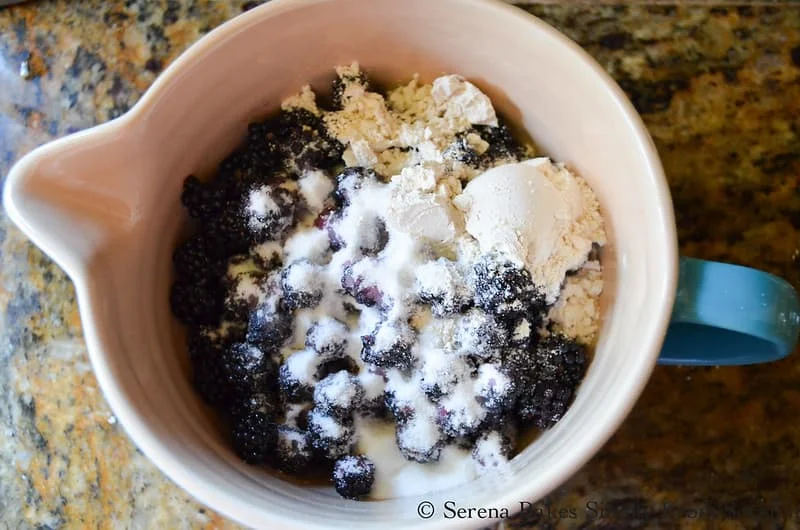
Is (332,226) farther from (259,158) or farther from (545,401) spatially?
(545,401)

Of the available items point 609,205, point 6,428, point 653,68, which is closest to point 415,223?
point 609,205

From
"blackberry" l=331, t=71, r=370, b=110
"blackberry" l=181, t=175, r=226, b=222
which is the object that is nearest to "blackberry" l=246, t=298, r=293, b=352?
"blackberry" l=181, t=175, r=226, b=222

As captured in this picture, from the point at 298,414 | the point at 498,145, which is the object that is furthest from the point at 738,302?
the point at 298,414

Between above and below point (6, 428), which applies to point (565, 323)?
above

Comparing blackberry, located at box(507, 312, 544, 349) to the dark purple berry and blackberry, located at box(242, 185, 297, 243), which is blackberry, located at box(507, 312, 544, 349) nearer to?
the dark purple berry

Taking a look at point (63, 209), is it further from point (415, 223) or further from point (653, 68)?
point (653, 68)

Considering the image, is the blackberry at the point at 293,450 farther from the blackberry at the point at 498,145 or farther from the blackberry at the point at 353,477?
the blackberry at the point at 498,145

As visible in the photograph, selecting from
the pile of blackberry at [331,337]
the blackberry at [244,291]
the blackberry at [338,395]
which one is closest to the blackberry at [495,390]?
the pile of blackberry at [331,337]

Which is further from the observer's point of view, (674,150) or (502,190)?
(674,150)
